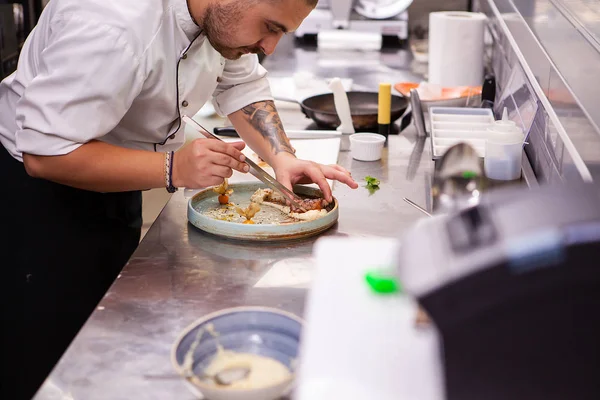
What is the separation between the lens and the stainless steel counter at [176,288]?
115 cm

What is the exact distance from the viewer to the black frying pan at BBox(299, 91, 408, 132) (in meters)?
2.69

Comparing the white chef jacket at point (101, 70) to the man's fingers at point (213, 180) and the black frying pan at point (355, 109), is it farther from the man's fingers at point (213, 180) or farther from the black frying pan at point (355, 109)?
the black frying pan at point (355, 109)

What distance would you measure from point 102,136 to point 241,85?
58 cm

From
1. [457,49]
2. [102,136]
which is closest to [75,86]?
[102,136]

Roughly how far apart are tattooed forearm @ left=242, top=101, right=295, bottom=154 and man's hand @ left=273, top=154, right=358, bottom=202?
0.10 metres

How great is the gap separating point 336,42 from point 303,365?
3742mm

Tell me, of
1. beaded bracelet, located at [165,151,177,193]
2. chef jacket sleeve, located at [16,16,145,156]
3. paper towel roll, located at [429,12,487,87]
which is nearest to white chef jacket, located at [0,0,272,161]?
chef jacket sleeve, located at [16,16,145,156]

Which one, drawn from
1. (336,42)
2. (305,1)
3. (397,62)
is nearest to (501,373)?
(305,1)

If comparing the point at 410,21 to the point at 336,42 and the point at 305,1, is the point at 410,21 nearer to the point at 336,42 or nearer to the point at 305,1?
the point at 336,42

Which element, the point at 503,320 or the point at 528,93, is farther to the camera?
the point at 528,93

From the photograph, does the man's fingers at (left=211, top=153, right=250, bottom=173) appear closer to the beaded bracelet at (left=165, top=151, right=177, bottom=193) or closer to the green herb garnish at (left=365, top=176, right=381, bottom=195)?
the beaded bracelet at (left=165, top=151, right=177, bottom=193)

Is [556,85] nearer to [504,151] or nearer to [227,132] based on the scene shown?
[504,151]

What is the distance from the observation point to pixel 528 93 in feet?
6.81

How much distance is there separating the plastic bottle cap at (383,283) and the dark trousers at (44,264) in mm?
1373
